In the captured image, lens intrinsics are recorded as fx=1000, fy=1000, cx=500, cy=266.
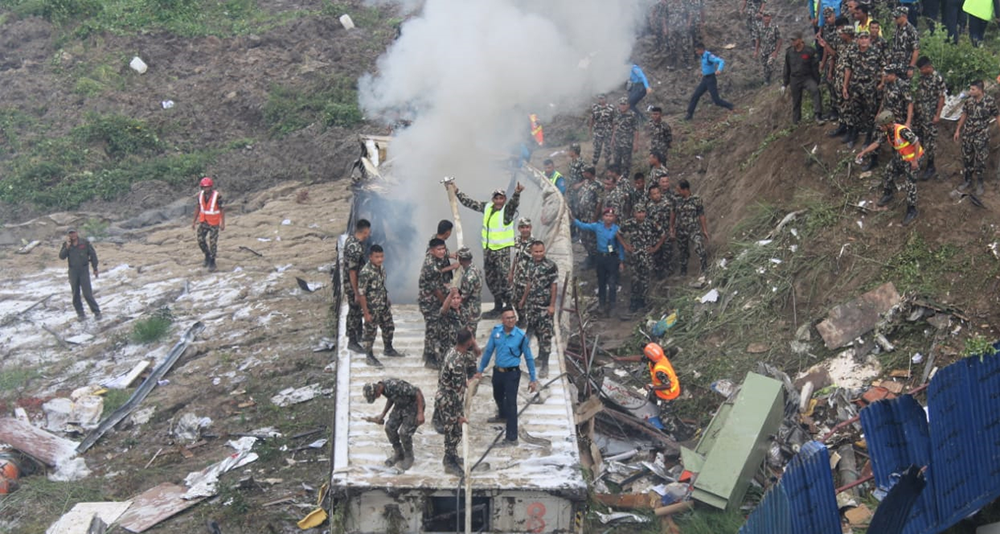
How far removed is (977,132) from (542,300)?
4.54 metres

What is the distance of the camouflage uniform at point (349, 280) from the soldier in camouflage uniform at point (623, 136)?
6585 mm

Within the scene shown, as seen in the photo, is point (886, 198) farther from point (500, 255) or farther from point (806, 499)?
point (806, 499)

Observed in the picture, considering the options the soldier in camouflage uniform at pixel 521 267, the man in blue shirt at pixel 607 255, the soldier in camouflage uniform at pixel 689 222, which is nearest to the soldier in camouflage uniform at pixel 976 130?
the soldier in camouflage uniform at pixel 689 222

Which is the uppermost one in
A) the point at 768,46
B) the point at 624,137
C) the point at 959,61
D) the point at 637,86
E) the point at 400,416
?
the point at 959,61

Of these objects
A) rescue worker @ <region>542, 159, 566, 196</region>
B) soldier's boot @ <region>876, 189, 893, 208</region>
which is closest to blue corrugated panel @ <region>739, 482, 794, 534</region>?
soldier's boot @ <region>876, 189, 893, 208</region>

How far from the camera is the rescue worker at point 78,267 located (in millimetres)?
13180

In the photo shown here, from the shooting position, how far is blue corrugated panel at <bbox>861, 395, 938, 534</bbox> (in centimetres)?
743

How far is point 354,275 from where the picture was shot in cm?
966

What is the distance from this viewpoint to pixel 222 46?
23219 millimetres

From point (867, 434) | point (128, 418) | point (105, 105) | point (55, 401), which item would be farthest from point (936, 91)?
point (105, 105)

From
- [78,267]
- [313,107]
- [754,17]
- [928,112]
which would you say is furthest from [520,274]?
[313,107]

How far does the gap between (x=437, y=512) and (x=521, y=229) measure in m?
3.27

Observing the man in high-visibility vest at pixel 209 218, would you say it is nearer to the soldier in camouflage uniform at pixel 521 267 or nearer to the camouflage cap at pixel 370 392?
the soldier in camouflage uniform at pixel 521 267

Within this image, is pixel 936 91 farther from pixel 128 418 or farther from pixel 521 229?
pixel 128 418
